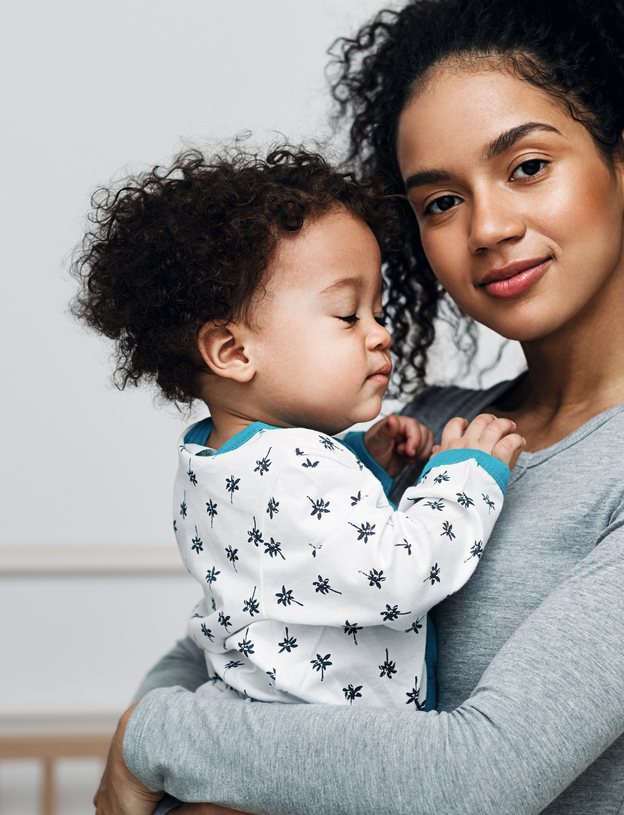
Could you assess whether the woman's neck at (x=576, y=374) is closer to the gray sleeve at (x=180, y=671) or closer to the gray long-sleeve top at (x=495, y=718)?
the gray long-sleeve top at (x=495, y=718)

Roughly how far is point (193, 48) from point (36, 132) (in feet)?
1.60

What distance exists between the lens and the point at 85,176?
219 cm

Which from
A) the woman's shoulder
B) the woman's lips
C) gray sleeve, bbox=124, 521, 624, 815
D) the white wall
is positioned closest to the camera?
gray sleeve, bbox=124, 521, 624, 815

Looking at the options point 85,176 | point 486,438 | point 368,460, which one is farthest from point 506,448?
point 85,176

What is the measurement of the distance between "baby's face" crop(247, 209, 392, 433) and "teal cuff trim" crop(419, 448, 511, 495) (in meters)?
0.13

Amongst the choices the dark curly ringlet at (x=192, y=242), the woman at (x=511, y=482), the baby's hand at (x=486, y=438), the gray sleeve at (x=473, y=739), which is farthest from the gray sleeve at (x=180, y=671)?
the baby's hand at (x=486, y=438)

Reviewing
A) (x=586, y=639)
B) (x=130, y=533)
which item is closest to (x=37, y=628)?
(x=130, y=533)

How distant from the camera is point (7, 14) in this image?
7.15 ft

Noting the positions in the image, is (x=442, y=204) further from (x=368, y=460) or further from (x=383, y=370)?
(x=368, y=460)

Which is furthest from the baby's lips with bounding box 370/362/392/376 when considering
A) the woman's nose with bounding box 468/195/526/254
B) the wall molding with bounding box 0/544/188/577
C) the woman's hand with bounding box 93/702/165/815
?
the wall molding with bounding box 0/544/188/577

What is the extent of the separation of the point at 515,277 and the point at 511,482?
0.99 feet

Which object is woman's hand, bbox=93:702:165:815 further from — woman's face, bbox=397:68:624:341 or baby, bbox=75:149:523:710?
woman's face, bbox=397:68:624:341

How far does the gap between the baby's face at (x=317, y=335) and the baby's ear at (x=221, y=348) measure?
0.02 metres

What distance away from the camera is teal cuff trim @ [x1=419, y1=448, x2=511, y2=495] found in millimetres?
1068
